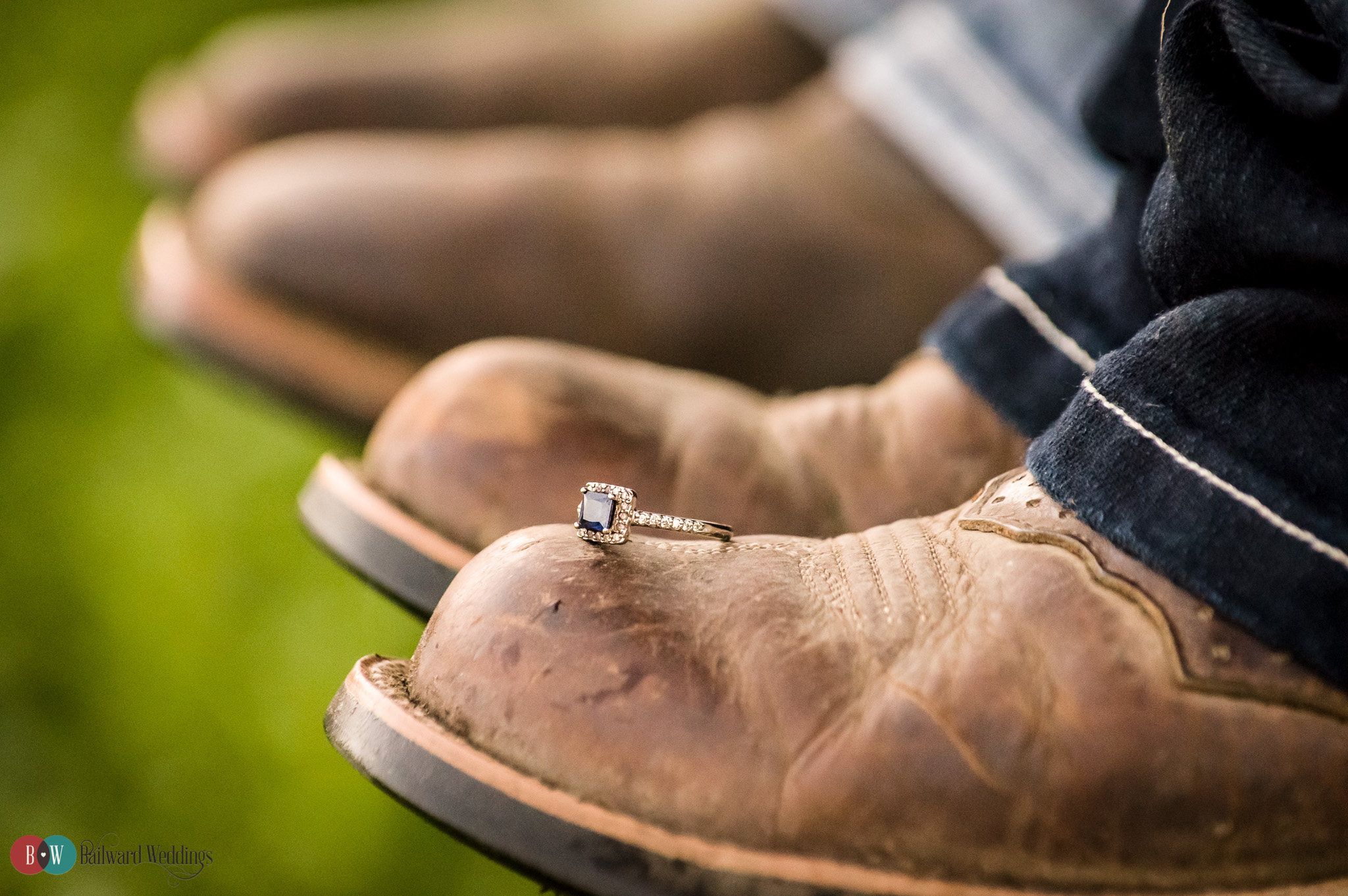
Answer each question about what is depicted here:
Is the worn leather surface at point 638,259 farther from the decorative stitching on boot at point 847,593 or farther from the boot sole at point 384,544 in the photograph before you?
the decorative stitching on boot at point 847,593

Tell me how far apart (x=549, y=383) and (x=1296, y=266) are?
0.45 metres

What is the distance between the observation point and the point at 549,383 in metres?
0.79

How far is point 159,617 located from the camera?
1266 millimetres

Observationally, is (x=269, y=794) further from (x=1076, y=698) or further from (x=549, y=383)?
(x=1076, y=698)

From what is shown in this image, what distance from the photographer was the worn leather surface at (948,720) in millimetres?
511

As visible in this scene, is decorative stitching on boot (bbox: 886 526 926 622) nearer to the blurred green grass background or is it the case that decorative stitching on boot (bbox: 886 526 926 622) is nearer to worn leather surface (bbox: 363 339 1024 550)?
worn leather surface (bbox: 363 339 1024 550)

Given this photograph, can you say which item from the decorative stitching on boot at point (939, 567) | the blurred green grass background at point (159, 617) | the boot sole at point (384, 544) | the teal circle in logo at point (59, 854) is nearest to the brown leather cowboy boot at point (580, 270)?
the blurred green grass background at point (159, 617)

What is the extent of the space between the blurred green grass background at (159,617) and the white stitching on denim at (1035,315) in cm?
64

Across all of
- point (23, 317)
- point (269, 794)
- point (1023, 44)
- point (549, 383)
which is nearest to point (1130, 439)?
point (549, 383)

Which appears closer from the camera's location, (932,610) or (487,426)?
(932,610)

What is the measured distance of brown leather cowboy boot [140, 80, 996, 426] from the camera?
116 centimetres
